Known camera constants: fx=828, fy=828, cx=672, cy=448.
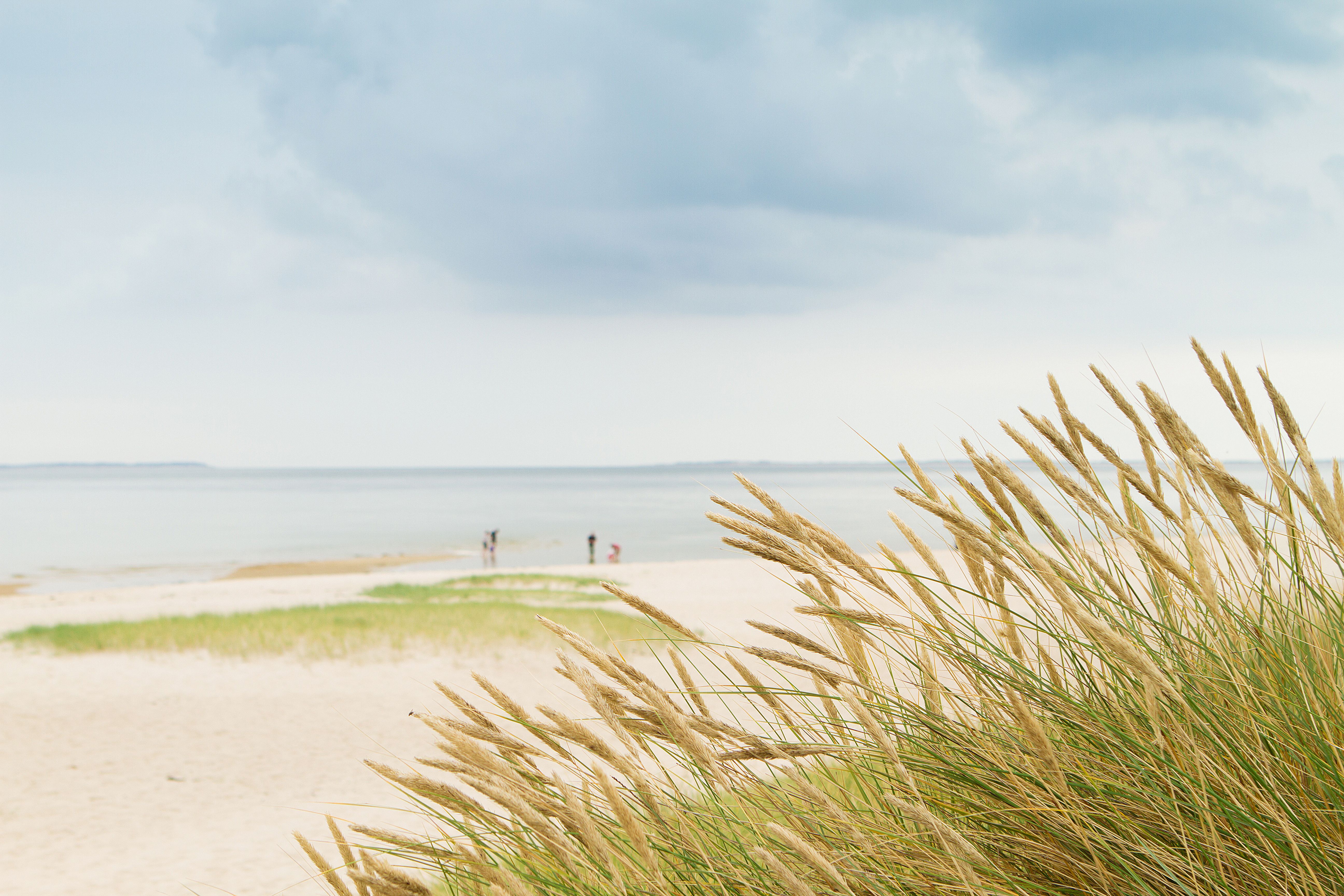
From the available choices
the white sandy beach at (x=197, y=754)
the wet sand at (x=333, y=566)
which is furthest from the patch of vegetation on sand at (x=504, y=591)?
the wet sand at (x=333, y=566)

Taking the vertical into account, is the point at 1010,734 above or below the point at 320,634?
above

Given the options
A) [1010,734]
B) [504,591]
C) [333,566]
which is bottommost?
[333,566]

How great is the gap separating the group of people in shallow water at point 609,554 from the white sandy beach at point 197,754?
2119 centimetres

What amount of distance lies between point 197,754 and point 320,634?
17.6ft

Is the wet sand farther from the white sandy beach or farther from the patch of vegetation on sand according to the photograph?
the white sandy beach

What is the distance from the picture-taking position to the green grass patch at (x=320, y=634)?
14750mm

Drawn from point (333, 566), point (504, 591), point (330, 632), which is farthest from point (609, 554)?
point (330, 632)

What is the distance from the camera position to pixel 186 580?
3597cm

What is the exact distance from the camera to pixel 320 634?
1541 cm

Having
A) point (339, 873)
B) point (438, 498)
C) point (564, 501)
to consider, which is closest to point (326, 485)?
point (438, 498)

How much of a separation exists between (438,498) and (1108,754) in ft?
413

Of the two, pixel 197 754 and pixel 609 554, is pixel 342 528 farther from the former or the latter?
pixel 197 754

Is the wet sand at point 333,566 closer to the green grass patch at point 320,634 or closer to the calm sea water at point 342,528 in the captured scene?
the calm sea water at point 342,528

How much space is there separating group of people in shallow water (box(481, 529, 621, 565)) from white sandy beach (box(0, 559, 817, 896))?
72.1 ft
